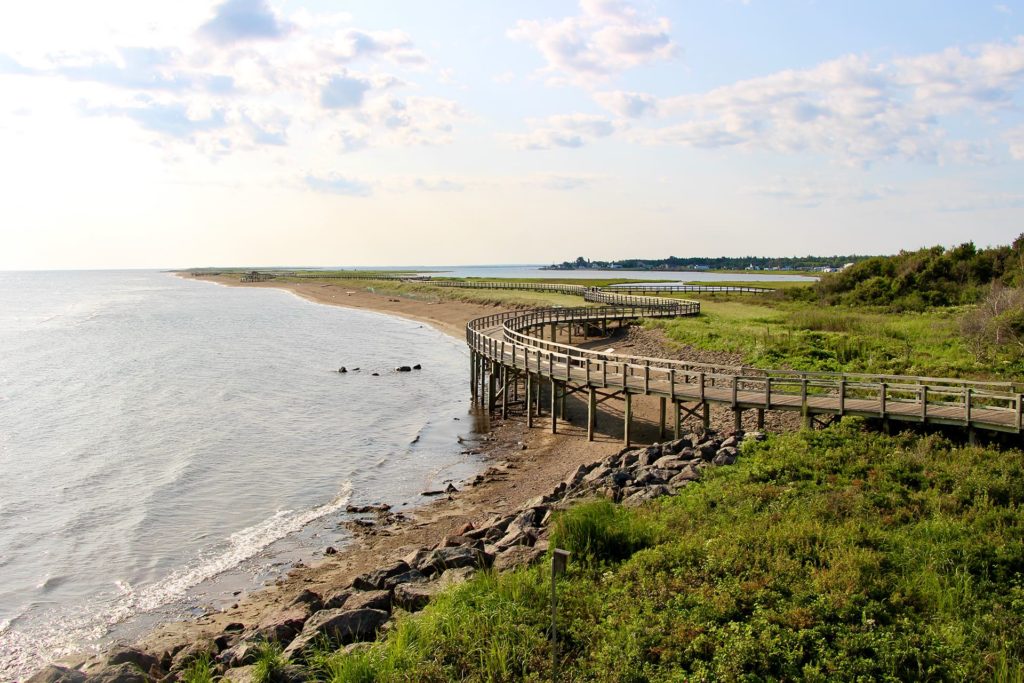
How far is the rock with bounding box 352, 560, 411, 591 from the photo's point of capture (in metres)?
13.1

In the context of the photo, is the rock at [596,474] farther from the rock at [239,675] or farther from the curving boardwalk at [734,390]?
the rock at [239,675]

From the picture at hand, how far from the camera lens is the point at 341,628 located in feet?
35.6

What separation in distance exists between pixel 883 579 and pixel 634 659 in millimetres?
3923

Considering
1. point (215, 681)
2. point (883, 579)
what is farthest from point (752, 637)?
point (215, 681)

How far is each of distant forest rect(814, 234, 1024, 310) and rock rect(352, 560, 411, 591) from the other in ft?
139

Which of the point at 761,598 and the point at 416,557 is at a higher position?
the point at 761,598

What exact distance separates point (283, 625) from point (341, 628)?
1309 millimetres

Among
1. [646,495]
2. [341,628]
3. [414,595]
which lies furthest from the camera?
[646,495]

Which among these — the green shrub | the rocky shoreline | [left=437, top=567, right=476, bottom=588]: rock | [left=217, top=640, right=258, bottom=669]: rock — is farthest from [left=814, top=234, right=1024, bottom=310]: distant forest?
[left=217, top=640, right=258, bottom=669]: rock

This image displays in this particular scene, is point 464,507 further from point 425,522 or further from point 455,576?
point 455,576

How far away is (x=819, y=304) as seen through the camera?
184ft

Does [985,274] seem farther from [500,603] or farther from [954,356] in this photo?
[500,603]

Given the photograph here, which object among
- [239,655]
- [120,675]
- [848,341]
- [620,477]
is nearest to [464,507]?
[620,477]

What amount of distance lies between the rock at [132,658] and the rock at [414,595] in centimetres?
364
